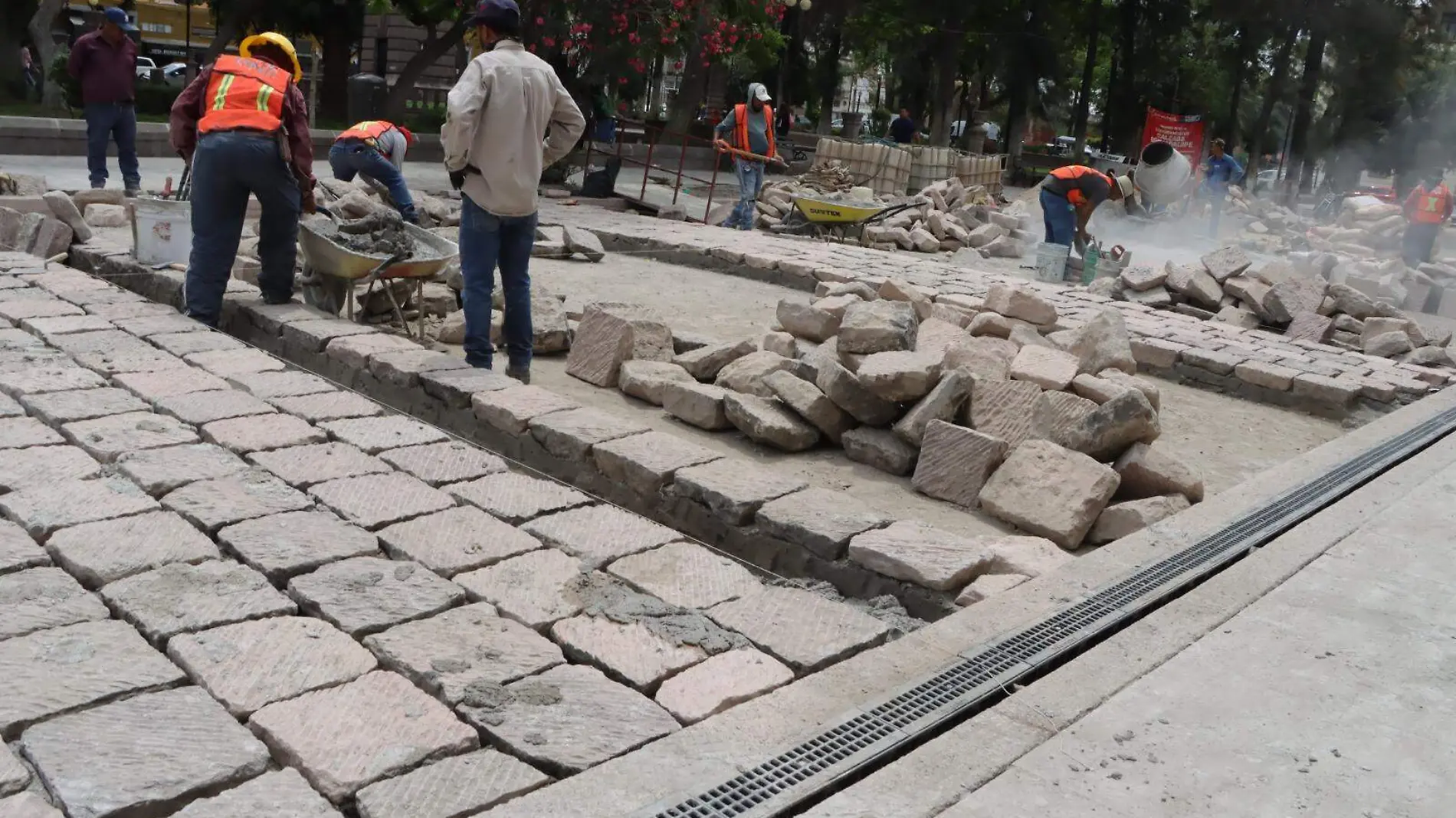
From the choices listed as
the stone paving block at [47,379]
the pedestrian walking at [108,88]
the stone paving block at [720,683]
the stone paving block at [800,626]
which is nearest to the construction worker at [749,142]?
the pedestrian walking at [108,88]

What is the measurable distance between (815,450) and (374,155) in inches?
195

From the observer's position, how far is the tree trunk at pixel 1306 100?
27.6 meters

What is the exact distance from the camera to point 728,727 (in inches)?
98.3

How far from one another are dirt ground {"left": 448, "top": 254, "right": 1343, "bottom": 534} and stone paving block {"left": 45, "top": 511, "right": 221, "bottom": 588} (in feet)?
8.26

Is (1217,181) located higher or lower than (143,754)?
higher

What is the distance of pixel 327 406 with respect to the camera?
443 centimetres

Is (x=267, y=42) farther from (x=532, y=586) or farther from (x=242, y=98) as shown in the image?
(x=532, y=586)

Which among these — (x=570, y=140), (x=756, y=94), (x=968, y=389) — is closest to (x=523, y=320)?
(x=570, y=140)

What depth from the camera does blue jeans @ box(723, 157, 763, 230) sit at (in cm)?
1327

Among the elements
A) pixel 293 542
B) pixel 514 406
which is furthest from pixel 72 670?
pixel 514 406

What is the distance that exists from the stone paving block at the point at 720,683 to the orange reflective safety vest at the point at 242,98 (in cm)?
404

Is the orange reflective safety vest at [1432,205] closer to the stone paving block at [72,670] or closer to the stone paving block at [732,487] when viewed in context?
the stone paving block at [732,487]

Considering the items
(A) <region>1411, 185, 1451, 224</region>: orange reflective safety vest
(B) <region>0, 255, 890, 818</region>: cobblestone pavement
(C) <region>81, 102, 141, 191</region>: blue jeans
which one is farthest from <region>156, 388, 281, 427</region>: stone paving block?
(A) <region>1411, 185, 1451, 224</region>: orange reflective safety vest

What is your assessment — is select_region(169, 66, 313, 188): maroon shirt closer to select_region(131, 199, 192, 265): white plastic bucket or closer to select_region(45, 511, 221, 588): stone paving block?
select_region(131, 199, 192, 265): white plastic bucket
